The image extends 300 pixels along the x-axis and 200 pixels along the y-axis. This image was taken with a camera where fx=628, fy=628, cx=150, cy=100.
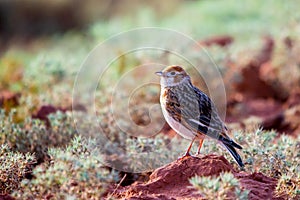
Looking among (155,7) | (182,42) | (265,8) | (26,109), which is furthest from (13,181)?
(155,7)

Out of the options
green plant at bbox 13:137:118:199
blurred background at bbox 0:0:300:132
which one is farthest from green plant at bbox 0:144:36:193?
blurred background at bbox 0:0:300:132

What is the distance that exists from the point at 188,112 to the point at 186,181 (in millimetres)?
847

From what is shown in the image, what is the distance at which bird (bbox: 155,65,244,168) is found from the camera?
5.97 m

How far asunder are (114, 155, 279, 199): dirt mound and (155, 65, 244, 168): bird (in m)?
0.25

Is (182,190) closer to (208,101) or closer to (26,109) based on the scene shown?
(208,101)

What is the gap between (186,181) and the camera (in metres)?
5.59

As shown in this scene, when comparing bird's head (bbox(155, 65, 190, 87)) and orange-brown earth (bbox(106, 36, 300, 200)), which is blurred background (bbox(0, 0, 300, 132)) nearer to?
orange-brown earth (bbox(106, 36, 300, 200))

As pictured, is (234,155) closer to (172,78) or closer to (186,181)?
(186,181)

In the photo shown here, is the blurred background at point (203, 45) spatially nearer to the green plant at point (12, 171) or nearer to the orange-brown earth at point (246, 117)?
the orange-brown earth at point (246, 117)

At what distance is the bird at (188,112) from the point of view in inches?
235

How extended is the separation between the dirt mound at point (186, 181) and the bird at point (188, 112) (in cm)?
25

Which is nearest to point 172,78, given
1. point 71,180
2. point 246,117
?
point 71,180

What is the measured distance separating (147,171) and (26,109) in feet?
8.73

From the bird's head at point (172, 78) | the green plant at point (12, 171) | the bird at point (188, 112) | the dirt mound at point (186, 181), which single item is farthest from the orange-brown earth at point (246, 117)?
the bird's head at point (172, 78)
